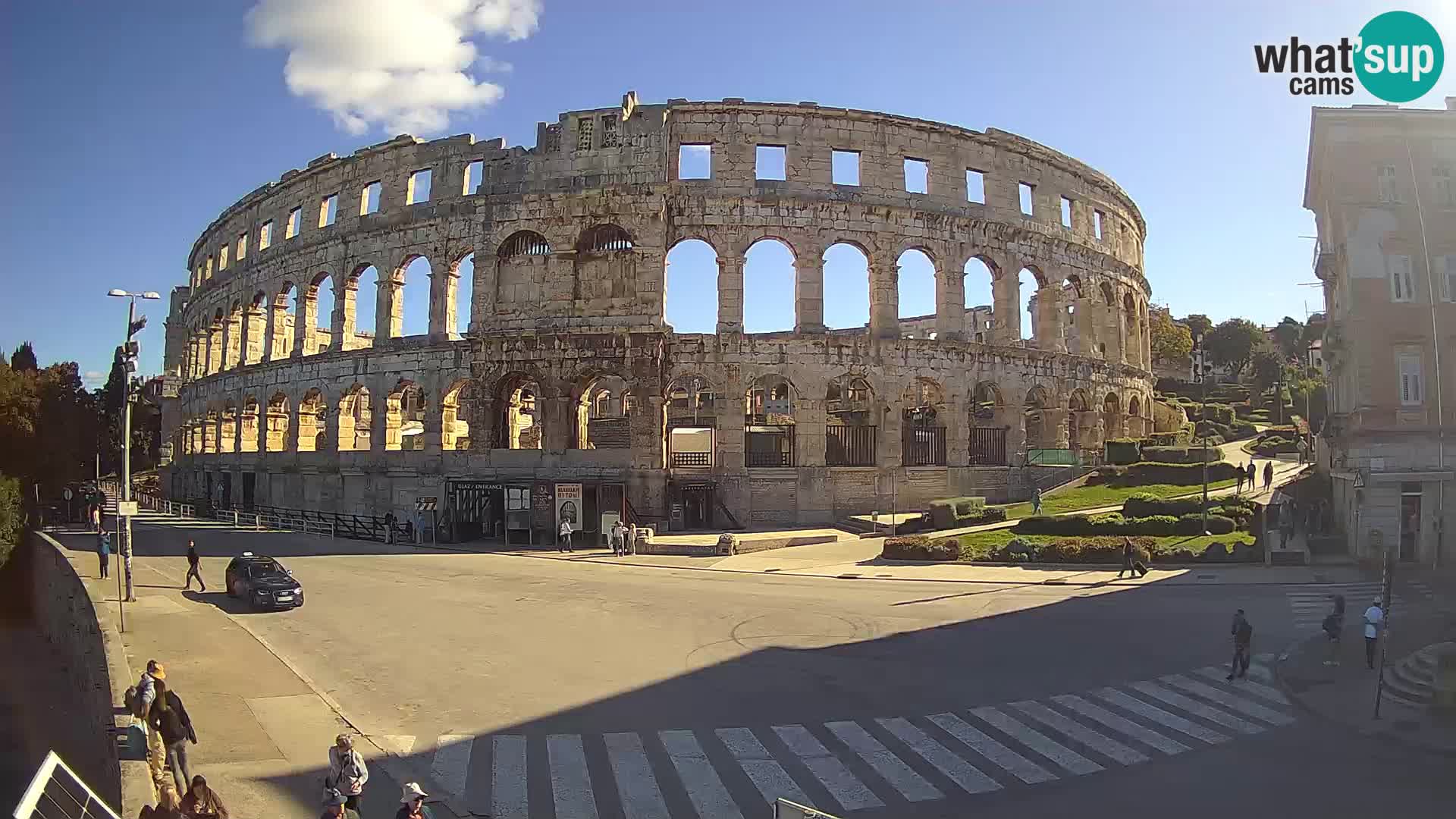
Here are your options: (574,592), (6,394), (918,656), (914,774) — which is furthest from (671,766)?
(6,394)

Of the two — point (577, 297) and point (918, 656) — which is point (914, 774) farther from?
point (577, 297)

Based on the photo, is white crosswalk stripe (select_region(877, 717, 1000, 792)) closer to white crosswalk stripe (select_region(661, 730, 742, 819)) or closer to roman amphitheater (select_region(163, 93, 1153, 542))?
white crosswalk stripe (select_region(661, 730, 742, 819))

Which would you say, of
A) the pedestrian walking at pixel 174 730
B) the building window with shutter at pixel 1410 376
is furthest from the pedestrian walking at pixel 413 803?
the building window with shutter at pixel 1410 376

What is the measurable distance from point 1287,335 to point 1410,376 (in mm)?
85663

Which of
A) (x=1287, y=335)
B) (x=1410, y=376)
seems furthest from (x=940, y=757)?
(x=1287, y=335)

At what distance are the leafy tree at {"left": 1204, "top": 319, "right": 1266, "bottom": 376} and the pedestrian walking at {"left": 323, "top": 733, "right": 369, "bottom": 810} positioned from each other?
93.3 m

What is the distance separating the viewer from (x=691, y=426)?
155 feet

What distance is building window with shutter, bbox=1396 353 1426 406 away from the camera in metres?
24.4

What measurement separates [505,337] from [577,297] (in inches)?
142

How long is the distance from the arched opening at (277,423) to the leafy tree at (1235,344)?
8573 centimetres

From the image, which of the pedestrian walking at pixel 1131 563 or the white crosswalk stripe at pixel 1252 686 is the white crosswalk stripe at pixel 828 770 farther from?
the pedestrian walking at pixel 1131 563

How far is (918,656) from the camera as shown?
1502cm

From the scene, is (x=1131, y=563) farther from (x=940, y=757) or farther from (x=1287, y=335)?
(x=1287, y=335)

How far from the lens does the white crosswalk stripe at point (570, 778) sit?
908 centimetres
